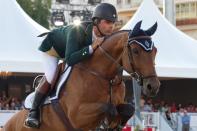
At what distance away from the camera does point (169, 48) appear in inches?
993

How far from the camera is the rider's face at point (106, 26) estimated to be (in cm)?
754

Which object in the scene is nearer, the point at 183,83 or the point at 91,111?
the point at 91,111

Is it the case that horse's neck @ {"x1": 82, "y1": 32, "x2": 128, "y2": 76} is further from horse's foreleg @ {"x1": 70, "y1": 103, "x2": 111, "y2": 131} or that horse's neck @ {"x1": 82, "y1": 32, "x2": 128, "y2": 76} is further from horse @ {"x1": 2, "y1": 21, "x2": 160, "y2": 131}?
horse's foreleg @ {"x1": 70, "y1": 103, "x2": 111, "y2": 131}

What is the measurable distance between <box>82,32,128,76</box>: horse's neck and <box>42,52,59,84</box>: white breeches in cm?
66

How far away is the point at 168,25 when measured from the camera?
84.5 ft

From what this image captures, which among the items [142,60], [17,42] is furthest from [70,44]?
[17,42]

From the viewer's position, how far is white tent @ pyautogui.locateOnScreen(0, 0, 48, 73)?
22.0 m

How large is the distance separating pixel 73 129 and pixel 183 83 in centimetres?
2603

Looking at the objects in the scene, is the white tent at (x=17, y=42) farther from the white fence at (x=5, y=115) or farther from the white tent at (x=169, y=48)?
the white tent at (x=169, y=48)

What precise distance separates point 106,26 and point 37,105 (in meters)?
1.45

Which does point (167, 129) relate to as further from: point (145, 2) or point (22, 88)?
point (22, 88)

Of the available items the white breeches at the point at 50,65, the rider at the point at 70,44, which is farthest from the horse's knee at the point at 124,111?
the white breeches at the point at 50,65

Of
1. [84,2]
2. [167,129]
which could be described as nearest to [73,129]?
[167,129]

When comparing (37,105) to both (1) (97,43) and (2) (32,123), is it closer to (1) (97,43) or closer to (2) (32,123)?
(2) (32,123)
